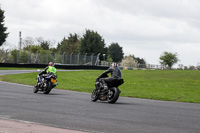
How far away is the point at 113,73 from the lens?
15367mm

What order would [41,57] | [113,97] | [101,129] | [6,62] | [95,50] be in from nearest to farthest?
[101,129] → [113,97] → [6,62] → [41,57] → [95,50]

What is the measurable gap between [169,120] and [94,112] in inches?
93.0

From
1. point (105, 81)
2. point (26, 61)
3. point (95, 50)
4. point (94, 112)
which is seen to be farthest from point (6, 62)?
point (95, 50)

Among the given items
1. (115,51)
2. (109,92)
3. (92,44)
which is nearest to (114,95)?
(109,92)

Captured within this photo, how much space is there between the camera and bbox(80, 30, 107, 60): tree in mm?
105750

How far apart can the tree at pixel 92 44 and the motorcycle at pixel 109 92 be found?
8953 centimetres

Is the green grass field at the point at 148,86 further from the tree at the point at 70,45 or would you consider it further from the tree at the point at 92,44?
the tree at the point at 70,45

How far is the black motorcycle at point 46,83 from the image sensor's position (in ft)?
63.4

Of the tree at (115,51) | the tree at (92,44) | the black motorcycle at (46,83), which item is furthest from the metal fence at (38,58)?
the tree at (115,51)

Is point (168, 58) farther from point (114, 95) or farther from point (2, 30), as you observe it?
point (114, 95)

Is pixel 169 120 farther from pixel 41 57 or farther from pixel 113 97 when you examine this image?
pixel 41 57

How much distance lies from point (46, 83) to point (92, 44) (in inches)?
3392

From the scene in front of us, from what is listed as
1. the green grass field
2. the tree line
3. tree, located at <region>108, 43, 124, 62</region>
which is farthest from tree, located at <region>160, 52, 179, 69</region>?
the green grass field

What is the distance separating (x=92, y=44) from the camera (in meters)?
106
